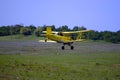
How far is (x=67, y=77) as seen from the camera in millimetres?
17297

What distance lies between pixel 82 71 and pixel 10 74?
5310 millimetres

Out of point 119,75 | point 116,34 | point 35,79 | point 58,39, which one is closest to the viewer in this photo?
point 35,79

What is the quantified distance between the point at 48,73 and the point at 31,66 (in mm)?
2616

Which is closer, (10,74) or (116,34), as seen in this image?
(10,74)

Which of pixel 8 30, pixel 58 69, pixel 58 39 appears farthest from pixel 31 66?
pixel 8 30

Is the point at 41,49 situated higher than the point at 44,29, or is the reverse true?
the point at 44,29

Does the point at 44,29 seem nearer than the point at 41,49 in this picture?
No

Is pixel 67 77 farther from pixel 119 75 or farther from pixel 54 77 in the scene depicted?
pixel 119 75

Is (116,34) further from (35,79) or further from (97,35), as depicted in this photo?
(35,79)

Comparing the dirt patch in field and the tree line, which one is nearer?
the dirt patch in field

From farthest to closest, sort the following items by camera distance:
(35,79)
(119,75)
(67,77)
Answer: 1. (119,75)
2. (67,77)
3. (35,79)

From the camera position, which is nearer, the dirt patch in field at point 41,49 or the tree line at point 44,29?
the dirt patch in field at point 41,49

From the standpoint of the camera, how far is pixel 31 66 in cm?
2059

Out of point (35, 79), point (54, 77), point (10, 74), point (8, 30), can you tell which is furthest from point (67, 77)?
point (8, 30)
